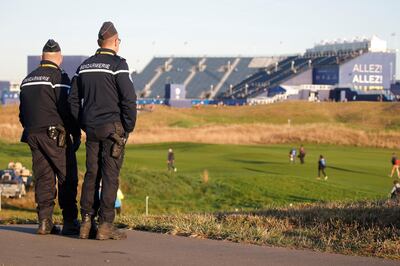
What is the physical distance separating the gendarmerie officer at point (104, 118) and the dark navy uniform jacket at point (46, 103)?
0.43m

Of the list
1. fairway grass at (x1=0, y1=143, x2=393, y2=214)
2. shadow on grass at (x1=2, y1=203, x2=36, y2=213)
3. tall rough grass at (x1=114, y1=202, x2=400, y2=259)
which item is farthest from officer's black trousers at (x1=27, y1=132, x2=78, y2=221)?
shadow on grass at (x1=2, y1=203, x2=36, y2=213)

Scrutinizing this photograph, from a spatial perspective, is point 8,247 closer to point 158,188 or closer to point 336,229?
point 336,229

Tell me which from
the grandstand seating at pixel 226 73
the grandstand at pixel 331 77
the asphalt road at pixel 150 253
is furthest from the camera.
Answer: the grandstand seating at pixel 226 73

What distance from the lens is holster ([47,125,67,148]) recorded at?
9953 millimetres

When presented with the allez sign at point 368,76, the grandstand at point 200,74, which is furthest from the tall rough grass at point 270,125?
the grandstand at point 200,74

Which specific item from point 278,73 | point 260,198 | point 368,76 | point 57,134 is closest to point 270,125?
point 368,76

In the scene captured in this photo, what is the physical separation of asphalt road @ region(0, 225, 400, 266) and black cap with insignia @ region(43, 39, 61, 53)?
6.87 feet

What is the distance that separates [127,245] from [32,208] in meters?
22.7

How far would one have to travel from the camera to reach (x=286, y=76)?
127 meters

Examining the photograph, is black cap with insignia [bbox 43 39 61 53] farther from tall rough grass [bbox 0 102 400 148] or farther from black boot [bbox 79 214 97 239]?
tall rough grass [bbox 0 102 400 148]

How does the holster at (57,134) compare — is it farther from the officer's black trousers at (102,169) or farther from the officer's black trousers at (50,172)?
the officer's black trousers at (102,169)

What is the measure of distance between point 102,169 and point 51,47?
5.48ft

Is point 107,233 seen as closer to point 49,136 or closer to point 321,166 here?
point 49,136

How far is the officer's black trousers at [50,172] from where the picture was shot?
10.0 meters
